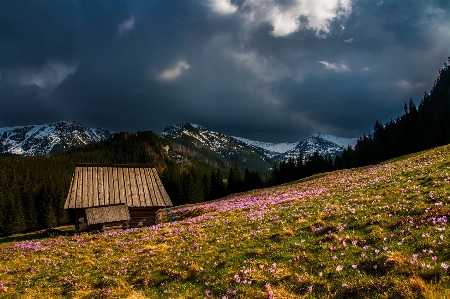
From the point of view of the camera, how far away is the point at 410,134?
5906 inches

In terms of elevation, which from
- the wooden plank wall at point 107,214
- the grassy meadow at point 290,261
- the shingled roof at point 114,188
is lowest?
the grassy meadow at point 290,261

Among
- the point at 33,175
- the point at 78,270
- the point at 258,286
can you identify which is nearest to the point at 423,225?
the point at 258,286

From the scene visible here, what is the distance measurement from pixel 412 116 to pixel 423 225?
195 meters

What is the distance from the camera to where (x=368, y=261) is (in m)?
9.37

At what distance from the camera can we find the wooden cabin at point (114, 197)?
34.4 m

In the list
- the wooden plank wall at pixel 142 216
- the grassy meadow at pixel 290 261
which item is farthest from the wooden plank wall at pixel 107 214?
the grassy meadow at pixel 290 261

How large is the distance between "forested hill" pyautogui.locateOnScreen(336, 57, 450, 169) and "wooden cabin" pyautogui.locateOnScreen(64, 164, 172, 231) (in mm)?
113126

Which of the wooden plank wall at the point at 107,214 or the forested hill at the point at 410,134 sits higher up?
the forested hill at the point at 410,134

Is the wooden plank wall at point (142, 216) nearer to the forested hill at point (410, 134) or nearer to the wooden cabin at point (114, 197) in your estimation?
the wooden cabin at point (114, 197)

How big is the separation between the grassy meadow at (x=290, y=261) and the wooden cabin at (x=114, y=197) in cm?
1429

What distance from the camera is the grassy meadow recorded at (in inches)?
327

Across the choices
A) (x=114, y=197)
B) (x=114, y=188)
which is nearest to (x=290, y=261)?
(x=114, y=197)

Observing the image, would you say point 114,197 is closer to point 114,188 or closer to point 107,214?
point 114,188

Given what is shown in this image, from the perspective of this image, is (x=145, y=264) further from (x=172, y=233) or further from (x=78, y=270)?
(x=172, y=233)
